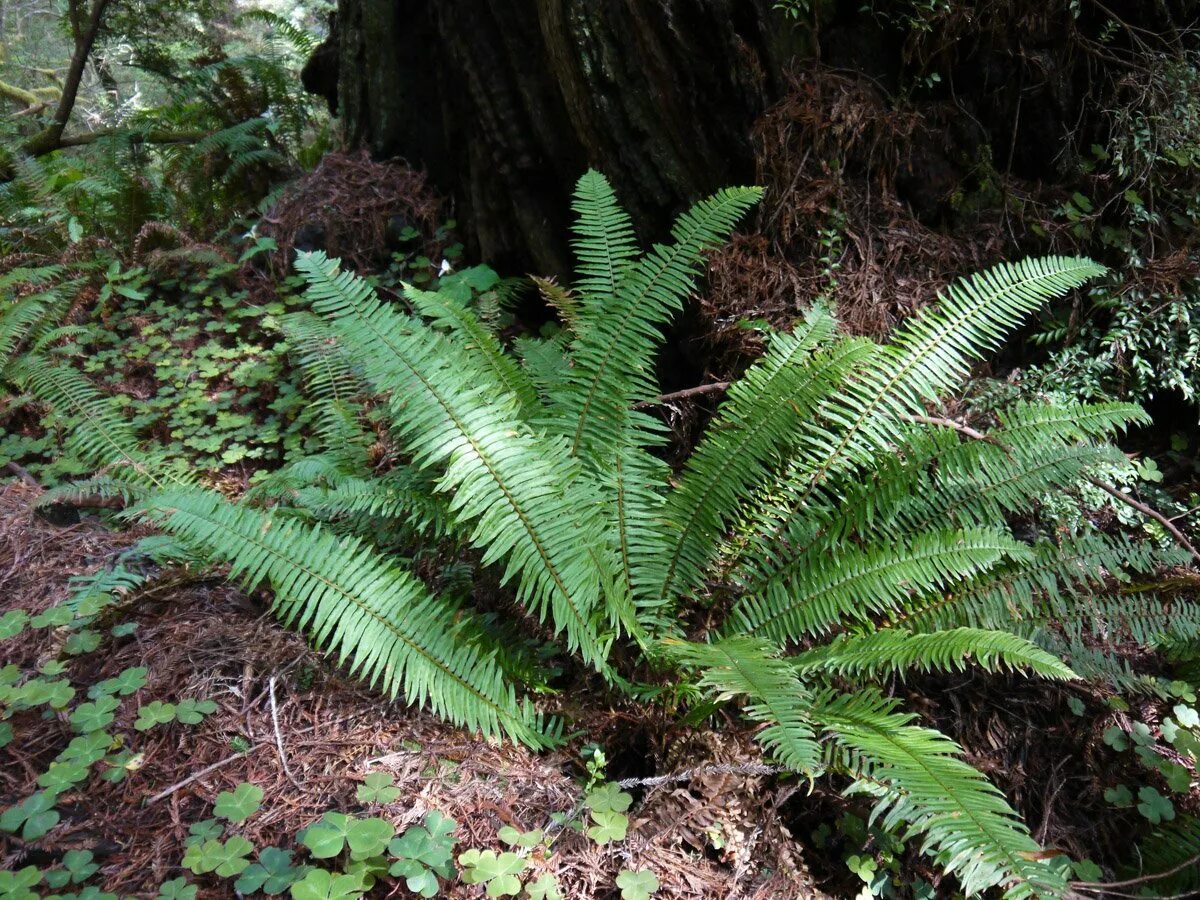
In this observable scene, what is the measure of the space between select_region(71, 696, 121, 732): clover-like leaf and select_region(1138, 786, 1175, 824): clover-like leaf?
305 centimetres

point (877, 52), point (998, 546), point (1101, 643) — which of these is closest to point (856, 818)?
point (998, 546)

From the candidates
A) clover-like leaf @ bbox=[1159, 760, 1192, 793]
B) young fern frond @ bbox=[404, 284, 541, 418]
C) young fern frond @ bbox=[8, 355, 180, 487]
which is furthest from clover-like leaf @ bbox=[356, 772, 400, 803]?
clover-like leaf @ bbox=[1159, 760, 1192, 793]

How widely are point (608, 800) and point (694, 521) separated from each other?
2.96 ft

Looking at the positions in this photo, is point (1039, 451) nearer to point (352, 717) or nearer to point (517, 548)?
point (517, 548)

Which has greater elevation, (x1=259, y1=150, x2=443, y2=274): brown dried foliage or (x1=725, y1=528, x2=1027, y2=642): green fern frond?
(x1=259, y1=150, x2=443, y2=274): brown dried foliage

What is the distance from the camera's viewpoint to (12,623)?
2391 mm

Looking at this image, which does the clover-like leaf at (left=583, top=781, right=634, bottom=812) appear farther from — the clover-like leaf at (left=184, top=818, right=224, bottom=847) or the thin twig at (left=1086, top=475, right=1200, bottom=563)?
the thin twig at (left=1086, top=475, right=1200, bottom=563)

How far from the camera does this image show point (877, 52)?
10.6ft

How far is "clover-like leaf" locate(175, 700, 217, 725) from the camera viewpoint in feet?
6.82

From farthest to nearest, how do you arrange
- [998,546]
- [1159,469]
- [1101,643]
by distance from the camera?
[1159,469] → [1101,643] → [998,546]

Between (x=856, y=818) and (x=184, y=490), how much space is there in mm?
2159

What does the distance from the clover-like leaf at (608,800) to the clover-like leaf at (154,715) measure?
1.17 metres

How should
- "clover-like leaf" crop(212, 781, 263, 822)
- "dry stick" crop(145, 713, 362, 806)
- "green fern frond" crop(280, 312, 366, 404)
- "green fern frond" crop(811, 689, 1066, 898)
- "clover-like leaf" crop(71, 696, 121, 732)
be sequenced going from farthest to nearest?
"green fern frond" crop(280, 312, 366, 404) → "clover-like leaf" crop(71, 696, 121, 732) → "dry stick" crop(145, 713, 362, 806) → "clover-like leaf" crop(212, 781, 263, 822) → "green fern frond" crop(811, 689, 1066, 898)

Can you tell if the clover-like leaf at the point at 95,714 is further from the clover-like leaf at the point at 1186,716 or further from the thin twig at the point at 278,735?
the clover-like leaf at the point at 1186,716
